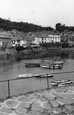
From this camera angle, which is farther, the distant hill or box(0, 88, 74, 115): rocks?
the distant hill

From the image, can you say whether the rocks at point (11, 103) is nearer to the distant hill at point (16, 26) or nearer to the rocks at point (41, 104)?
the rocks at point (41, 104)

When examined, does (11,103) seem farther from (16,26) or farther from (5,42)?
(16,26)

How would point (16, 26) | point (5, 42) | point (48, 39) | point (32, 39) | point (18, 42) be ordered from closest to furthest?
point (5, 42) < point (18, 42) < point (32, 39) < point (48, 39) < point (16, 26)

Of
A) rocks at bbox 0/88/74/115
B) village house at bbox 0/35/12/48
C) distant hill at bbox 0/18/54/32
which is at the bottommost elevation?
rocks at bbox 0/88/74/115

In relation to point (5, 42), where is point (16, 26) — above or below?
above

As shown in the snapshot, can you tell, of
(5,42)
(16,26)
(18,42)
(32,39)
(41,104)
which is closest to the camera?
(41,104)

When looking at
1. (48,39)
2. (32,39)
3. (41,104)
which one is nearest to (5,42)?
(32,39)

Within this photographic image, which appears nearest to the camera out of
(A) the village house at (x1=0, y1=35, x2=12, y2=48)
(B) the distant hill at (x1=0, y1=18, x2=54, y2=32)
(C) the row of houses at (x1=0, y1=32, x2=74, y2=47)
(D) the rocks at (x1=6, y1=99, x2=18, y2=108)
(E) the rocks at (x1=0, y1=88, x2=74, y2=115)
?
(E) the rocks at (x1=0, y1=88, x2=74, y2=115)

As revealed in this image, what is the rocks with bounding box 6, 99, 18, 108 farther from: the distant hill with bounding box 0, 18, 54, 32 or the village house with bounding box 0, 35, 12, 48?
the distant hill with bounding box 0, 18, 54, 32

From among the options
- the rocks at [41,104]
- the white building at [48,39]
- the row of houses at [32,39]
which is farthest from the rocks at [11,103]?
the white building at [48,39]

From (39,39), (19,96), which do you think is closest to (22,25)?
(39,39)

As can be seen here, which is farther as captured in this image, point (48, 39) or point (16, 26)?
point (16, 26)

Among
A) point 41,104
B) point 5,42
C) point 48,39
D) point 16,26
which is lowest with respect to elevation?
point 41,104

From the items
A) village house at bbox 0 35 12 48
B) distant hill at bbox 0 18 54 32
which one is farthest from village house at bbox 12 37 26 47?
distant hill at bbox 0 18 54 32
